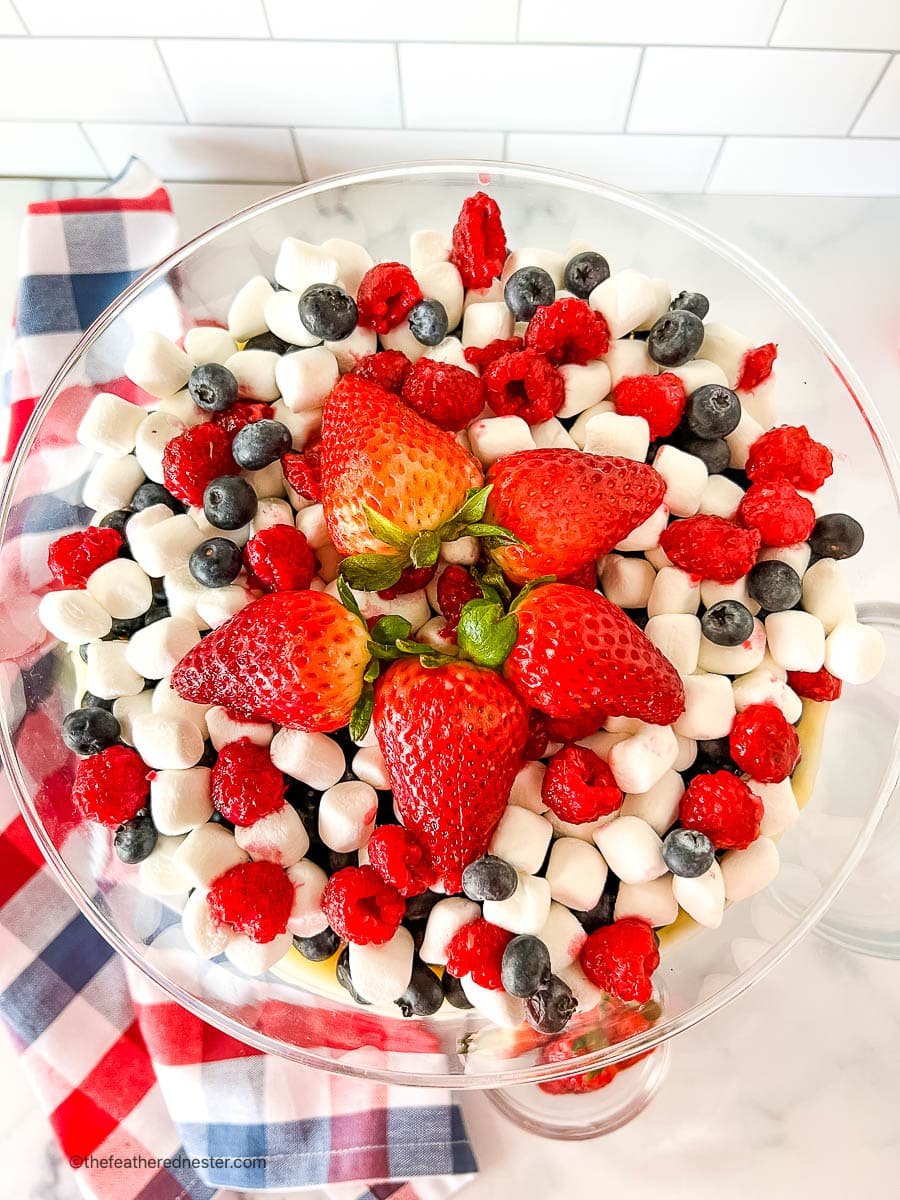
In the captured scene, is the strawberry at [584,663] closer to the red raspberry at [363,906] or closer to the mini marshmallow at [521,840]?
the mini marshmallow at [521,840]

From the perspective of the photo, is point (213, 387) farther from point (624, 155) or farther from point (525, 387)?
point (624, 155)

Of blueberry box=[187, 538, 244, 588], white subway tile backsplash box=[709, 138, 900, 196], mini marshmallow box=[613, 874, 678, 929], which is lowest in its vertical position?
mini marshmallow box=[613, 874, 678, 929]

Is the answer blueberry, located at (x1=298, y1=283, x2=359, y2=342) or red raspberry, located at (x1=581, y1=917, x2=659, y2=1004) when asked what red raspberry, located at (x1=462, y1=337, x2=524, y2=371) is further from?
red raspberry, located at (x1=581, y1=917, x2=659, y2=1004)

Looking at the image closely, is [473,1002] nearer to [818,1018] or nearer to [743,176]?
[818,1018]

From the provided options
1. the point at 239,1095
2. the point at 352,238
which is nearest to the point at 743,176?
the point at 352,238

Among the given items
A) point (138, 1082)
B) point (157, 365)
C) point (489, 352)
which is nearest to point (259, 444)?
point (157, 365)

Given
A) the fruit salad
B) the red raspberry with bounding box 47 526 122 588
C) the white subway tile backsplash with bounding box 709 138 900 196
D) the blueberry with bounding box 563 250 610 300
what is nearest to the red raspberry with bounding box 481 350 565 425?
the fruit salad
